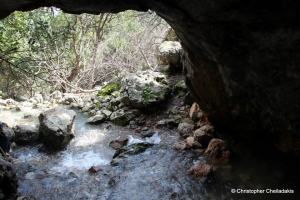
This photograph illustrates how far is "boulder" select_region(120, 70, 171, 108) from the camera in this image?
354 inches

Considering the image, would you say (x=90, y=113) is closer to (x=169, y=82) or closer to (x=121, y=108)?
(x=121, y=108)

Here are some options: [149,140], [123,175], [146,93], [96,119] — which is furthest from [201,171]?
[96,119]

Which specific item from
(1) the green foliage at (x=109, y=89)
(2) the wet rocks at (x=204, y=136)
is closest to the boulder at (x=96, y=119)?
(1) the green foliage at (x=109, y=89)

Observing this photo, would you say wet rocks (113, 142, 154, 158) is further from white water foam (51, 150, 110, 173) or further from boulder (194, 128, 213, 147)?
boulder (194, 128, 213, 147)

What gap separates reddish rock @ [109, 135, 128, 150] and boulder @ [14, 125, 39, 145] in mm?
2572

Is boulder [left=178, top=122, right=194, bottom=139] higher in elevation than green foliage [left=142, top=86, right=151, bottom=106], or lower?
lower

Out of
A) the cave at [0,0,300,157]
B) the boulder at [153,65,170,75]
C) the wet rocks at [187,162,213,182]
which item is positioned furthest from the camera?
the boulder at [153,65,170,75]

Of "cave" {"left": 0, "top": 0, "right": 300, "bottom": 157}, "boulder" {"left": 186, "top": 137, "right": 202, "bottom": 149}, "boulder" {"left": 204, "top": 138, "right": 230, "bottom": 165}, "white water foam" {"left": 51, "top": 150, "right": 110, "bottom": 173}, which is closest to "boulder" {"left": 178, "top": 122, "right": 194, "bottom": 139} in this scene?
"boulder" {"left": 186, "top": 137, "right": 202, "bottom": 149}

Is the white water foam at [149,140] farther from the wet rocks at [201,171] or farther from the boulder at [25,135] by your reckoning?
the boulder at [25,135]

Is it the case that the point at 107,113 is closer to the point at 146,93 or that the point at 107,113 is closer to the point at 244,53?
the point at 146,93

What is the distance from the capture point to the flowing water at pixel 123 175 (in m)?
4.99

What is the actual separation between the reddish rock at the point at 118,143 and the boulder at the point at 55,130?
55.7 inches

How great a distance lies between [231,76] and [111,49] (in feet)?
39.6

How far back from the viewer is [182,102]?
8.97 m
